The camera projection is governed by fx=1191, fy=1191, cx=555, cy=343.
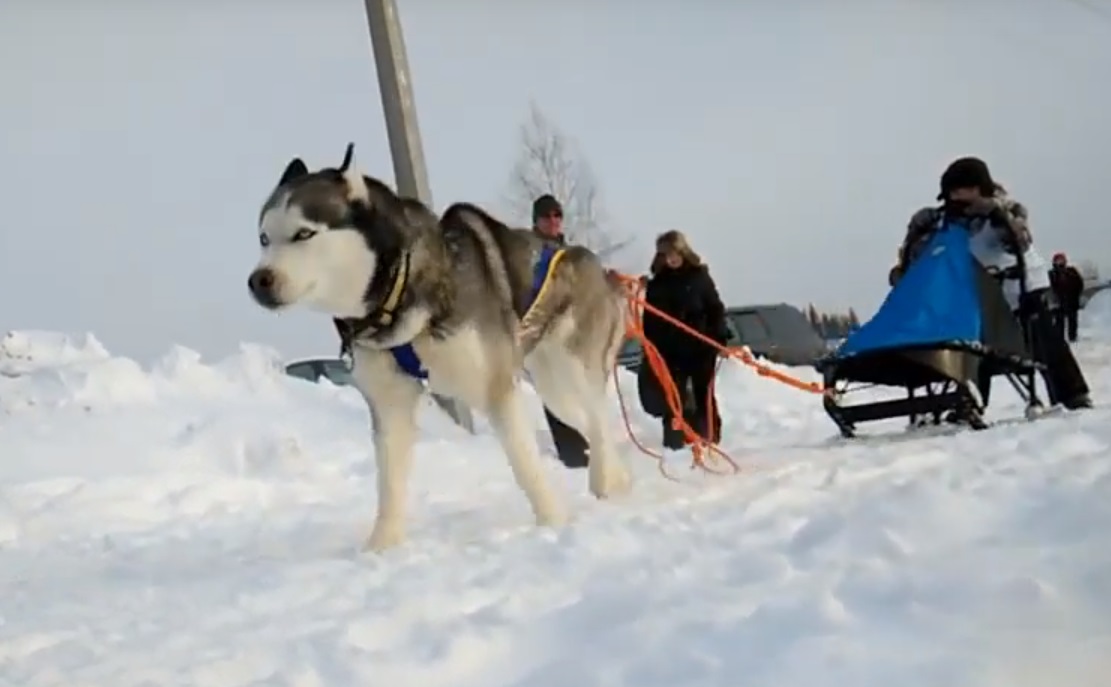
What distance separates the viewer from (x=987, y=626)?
2359mm

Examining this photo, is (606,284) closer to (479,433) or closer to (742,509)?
(742,509)

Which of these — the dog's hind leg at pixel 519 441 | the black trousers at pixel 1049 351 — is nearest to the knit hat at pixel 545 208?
the black trousers at pixel 1049 351

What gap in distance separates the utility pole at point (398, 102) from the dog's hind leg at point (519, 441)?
4799mm

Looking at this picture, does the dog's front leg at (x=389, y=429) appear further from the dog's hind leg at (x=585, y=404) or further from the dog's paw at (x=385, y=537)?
the dog's hind leg at (x=585, y=404)

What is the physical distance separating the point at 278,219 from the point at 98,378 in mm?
7492

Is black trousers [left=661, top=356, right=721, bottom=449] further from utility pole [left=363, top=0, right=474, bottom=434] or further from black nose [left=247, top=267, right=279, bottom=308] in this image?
black nose [left=247, top=267, right=279, bottom=308]

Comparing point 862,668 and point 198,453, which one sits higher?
point 862,668

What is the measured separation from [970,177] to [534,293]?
290 centimetres

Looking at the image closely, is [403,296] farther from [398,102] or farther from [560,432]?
[398,102]

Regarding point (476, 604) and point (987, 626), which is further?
point (476, 604)

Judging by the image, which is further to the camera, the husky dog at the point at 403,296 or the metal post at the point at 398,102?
the metal post at the point at 398,102

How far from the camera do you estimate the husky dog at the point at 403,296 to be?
4398 mm

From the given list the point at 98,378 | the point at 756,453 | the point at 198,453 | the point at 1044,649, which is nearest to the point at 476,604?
the point at 1044,649

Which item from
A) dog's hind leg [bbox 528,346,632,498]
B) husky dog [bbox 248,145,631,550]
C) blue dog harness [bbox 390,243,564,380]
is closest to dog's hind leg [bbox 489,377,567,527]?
husky dog [bbox 248,145,631,550]
